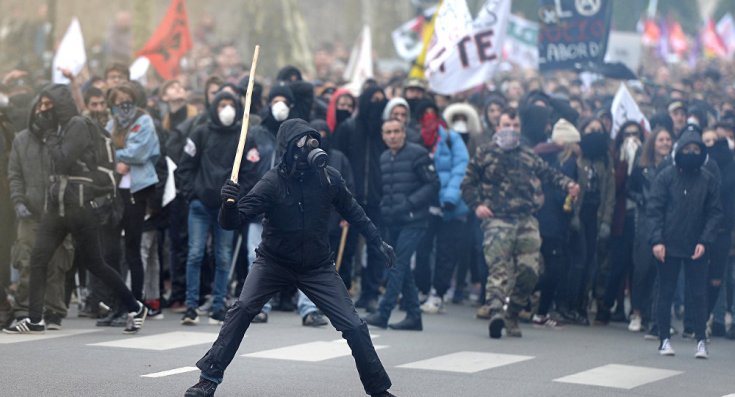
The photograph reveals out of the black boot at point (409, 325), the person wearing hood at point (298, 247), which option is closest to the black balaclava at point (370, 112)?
the black boot at point (409, 325)

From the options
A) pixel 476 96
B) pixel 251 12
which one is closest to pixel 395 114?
pixel 476 96

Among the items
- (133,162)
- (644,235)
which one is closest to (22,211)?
(133,162)

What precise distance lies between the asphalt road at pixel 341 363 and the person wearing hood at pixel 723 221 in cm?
62

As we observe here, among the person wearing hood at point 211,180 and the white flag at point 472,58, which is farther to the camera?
the white flag at point 472,58

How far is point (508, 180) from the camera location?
1487cm

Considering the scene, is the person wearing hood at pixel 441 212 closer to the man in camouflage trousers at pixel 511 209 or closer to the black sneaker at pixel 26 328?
the man in camouflage trousers at pixel 511 209

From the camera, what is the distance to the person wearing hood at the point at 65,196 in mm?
13250

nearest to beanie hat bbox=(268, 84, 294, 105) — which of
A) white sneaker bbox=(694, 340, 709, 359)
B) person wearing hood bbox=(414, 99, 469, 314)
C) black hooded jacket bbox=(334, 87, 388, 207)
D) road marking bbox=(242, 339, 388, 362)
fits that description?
black hooded jacket bbox=(334, 87, 388, 207)

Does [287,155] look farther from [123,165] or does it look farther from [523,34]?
[523,34]

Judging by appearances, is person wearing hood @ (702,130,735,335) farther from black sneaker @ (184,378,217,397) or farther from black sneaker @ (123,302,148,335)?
black sneaker @ (184,378,217,397)

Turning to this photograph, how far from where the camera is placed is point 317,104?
17641 mm

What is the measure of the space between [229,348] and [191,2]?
41044 mm

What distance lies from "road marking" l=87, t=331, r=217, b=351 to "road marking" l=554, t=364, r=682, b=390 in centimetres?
302

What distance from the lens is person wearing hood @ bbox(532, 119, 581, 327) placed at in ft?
52.9
